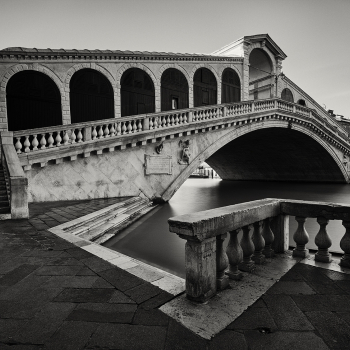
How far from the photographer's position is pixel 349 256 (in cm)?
268

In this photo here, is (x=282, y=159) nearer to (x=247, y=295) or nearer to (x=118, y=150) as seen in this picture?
(x=118, y=150)

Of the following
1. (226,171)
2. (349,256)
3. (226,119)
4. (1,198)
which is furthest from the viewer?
(226,171)

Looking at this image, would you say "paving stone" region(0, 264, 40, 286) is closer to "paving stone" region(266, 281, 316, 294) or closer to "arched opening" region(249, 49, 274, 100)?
→ "paving stone" region(266, 281, 316, 294)

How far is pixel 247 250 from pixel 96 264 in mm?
1677

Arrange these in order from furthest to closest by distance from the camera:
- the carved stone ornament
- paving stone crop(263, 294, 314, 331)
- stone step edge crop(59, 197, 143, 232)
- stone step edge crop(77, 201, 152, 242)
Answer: the carved stone ornament
stone step edge crop(77, 201, 152, 242)
stone step edge crop(59, 197, 143, 232)
paving stone crop(263, 294, 314, 331)

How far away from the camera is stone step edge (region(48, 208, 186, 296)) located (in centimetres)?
237

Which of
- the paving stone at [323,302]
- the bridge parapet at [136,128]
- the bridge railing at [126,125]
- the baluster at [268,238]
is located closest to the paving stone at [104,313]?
the paving stone at [323,302]

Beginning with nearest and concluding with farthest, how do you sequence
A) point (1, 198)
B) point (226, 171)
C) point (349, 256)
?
point (349, 256), point (1, 198), point (226, 171)

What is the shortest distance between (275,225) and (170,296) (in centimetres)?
164

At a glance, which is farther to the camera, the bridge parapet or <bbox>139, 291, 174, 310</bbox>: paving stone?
the bridge parapet

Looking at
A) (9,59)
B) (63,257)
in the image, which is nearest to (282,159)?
(9,59)

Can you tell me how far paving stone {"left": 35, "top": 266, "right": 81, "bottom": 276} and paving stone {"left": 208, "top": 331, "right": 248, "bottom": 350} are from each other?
1.67 meters

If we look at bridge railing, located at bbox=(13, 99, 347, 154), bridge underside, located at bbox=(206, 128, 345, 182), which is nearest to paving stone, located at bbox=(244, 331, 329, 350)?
bridge railing, located at bbox=(13, 99, 347, 154)

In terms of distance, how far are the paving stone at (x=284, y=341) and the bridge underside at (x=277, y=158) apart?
15805 mm
